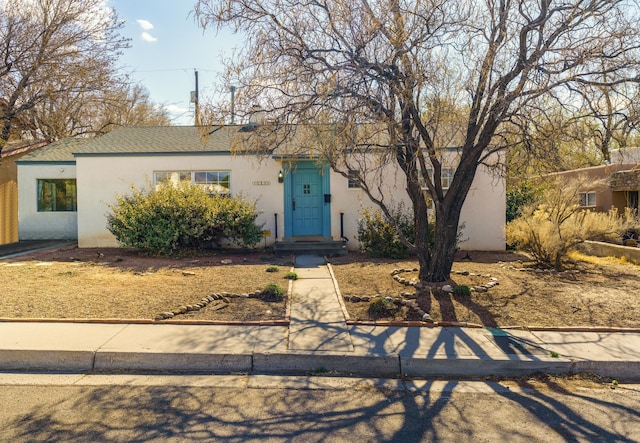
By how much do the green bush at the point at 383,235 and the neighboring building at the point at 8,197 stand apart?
1348 cm

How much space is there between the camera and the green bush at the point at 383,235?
12.1 m

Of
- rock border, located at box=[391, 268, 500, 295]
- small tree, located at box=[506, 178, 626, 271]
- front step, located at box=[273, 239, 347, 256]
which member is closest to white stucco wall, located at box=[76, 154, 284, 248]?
front step, located at box=[273, 239, 347, 256]

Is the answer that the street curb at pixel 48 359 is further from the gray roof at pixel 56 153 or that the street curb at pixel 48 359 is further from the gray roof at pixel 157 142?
the gray roof at pixel 56 153

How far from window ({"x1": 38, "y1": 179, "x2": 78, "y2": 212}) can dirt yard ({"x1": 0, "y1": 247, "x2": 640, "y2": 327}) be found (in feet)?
16.3

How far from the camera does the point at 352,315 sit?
6754 mm

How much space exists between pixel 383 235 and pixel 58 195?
1189 cm

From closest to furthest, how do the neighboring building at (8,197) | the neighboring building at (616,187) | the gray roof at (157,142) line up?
the gray roof at (157,142), the neighboring building at (616,187), the neighboring building at (8,197)

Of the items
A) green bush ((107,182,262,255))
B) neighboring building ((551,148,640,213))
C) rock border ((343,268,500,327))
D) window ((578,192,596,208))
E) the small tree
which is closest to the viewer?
rock border ((343,268,500,327))

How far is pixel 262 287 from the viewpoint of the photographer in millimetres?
8305

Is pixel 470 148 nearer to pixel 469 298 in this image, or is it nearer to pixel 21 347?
pixel 469 298

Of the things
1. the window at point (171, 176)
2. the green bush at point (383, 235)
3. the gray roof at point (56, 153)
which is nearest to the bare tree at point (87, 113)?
the gray roof at point (56, 153)

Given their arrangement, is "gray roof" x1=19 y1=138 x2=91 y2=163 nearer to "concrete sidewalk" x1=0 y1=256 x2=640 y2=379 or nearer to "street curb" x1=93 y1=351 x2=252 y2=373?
"concrete sidewalk" x1=0 y1=256 x2=640 y2=379

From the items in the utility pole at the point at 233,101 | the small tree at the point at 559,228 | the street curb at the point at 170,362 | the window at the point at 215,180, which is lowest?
the street curb at the point at 170,362

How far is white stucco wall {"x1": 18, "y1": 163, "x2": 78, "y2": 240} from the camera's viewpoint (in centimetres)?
1599
